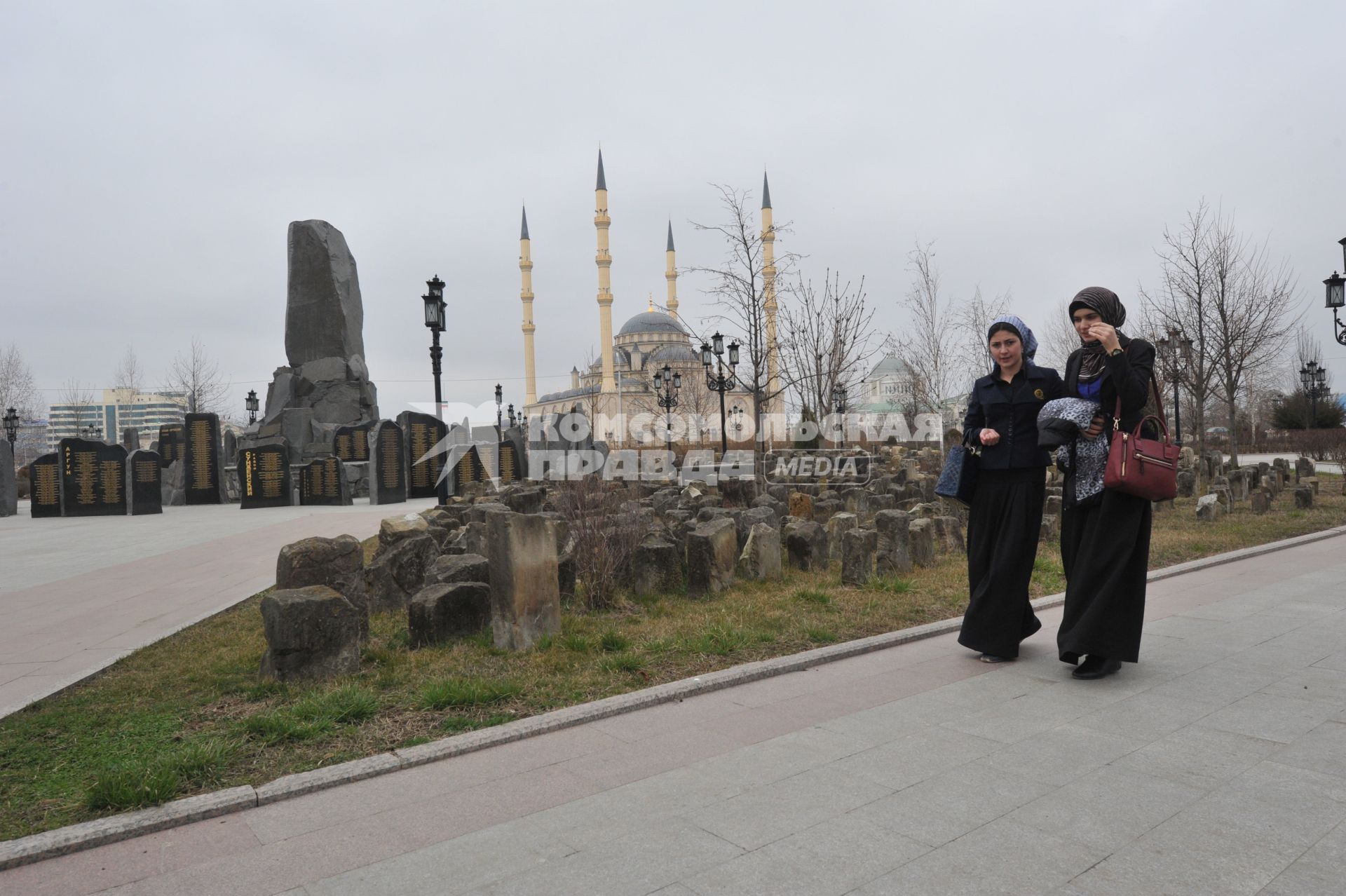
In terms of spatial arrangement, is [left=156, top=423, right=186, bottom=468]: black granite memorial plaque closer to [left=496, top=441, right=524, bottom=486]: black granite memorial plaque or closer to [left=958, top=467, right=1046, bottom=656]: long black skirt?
[left=496, top=441, right=524, bottom=486]: black granite memorial plaque

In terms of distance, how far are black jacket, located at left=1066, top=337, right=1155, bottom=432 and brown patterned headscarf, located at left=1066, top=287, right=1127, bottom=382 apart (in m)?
0.06

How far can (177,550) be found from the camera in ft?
39.1

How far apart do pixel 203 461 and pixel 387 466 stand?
5837mm

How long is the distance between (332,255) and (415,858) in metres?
28.0

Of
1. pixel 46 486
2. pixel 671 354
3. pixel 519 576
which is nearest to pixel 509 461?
pixel 46 486

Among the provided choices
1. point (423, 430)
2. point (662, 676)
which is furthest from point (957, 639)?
point (423, 430)

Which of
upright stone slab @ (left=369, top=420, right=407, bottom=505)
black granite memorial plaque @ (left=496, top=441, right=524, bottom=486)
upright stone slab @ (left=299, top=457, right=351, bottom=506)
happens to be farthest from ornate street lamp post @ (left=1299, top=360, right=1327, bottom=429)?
upright stone slab @ (left=299, top=457, right=351, bottom=506)

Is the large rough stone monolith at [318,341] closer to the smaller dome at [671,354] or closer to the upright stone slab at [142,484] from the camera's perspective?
the upright stone slab at [142,484]

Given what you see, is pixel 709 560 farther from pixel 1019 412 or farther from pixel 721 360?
pixel 721 360

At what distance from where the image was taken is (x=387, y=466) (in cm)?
2223

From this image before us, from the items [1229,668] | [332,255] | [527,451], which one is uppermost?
[332,255]

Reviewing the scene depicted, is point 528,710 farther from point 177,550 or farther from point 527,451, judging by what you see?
point 527,451

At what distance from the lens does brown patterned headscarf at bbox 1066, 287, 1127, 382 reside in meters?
4.40

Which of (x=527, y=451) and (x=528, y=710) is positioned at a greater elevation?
(x=527, y=451)
